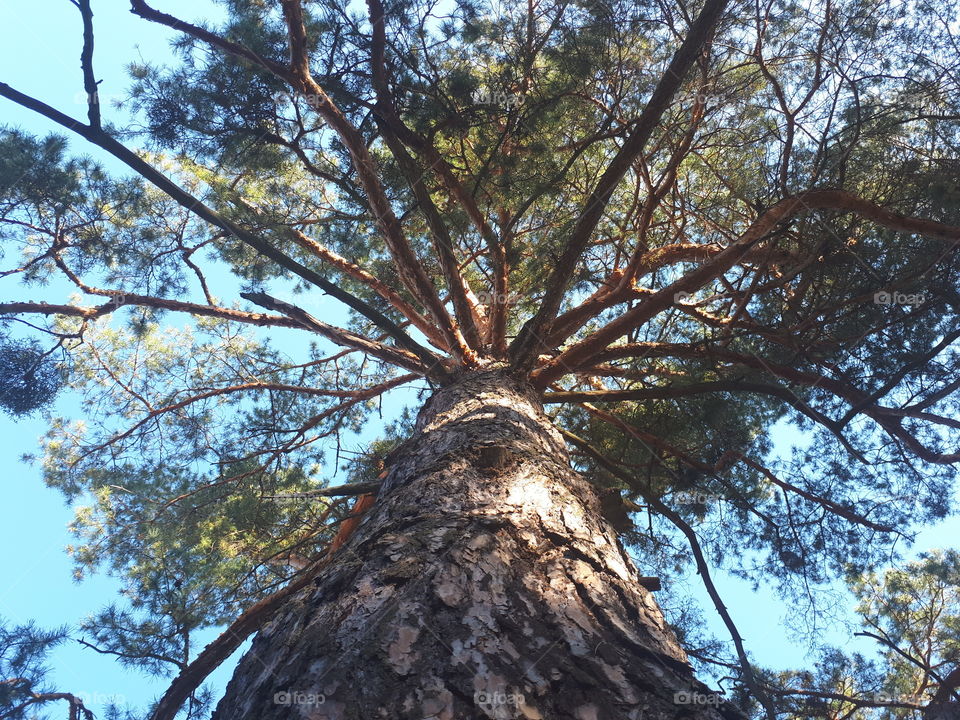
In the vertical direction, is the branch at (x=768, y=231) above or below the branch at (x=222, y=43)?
below

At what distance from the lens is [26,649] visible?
144 inches

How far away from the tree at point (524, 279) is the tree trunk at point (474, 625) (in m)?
0.05

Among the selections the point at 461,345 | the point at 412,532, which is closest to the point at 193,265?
the point at 461,345

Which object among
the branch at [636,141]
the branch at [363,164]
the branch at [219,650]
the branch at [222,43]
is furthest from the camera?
the branch at [363,164]

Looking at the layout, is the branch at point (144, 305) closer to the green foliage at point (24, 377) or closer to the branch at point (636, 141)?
the green foliage at point (24, 377)

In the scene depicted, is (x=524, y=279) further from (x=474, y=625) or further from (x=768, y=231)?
(x=474, y=625)

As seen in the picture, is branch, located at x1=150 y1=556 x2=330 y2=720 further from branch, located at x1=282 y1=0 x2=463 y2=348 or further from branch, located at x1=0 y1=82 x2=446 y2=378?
branch, located at x1=282 y1=0 x2=463 y2=348

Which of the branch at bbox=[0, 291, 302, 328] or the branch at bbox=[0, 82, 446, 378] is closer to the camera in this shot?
the branch at bbox=[0, 82, 446, 378]

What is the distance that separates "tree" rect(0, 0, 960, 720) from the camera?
3195 mm

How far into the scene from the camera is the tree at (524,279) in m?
3.20

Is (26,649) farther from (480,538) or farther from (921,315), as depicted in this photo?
(921,315)

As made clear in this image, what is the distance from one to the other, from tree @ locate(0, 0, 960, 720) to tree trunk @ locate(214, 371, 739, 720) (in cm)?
5

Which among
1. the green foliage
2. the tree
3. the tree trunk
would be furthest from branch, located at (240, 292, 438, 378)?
the green foliage

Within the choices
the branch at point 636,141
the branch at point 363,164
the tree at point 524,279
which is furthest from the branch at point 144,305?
the branch at point 636,141
